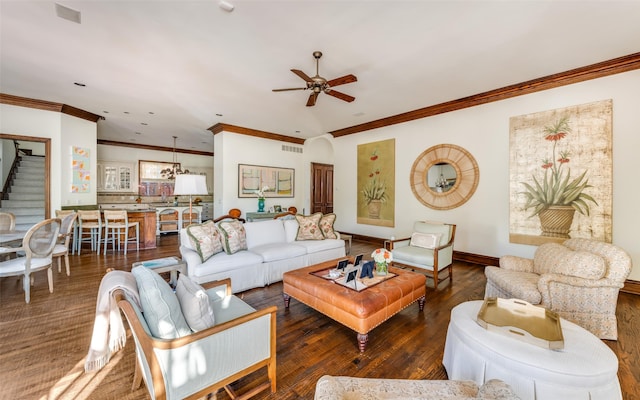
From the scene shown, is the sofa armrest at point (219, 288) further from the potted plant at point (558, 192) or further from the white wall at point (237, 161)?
the potted plant at point (558, 192)

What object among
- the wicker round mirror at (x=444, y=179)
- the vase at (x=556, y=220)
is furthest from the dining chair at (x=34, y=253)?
the vase at (x=556, y=220)

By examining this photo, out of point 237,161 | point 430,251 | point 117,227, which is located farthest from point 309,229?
point 117,227

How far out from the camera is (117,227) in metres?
5.21

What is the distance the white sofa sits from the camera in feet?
9.91

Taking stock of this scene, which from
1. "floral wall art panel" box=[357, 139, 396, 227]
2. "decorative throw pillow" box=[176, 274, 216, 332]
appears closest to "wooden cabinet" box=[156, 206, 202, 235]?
"floral wall art panel" box=[357, 139, 396, 227]

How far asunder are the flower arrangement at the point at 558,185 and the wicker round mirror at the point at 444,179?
91 centimetres

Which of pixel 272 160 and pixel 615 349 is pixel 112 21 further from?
pixel 615 349

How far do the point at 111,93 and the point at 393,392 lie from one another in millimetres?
5934

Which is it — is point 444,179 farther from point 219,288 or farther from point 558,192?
point 219,288

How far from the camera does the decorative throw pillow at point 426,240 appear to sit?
378 centimetres

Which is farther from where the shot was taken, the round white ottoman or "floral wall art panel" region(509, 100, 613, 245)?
"floral wall art panel" region(509, 100, 613, 245)

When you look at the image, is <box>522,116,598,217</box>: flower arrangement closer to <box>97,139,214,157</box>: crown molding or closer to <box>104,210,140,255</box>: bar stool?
<box>104,210,140,255</box>: bar stool

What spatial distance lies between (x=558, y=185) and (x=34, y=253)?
7.11 meters

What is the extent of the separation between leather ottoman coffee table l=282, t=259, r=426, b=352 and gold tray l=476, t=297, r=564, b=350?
732 millimetres
